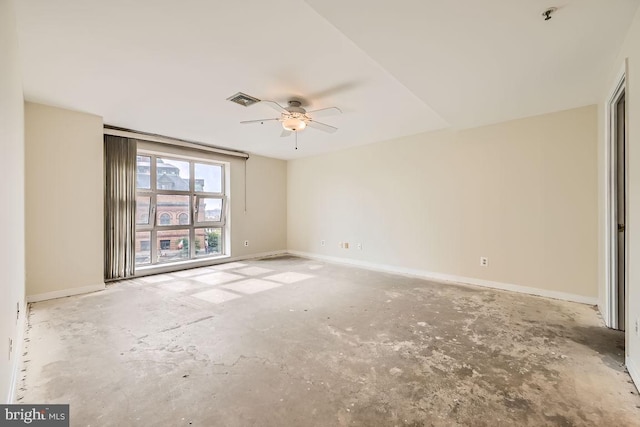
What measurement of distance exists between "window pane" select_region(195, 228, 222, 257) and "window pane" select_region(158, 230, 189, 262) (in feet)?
0.83

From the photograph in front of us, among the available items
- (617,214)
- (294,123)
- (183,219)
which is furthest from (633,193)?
(183,219)

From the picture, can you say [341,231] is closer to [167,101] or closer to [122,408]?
[167,101]

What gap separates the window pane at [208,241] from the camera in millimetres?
5586

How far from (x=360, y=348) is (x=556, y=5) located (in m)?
2.70

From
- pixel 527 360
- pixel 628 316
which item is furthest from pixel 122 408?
pixel 628 316

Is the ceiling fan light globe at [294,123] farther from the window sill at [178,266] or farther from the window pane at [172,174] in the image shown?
the window sill at [178,266]

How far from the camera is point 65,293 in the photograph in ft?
11.5

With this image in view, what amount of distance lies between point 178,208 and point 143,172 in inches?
33.9

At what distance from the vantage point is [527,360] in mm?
2016

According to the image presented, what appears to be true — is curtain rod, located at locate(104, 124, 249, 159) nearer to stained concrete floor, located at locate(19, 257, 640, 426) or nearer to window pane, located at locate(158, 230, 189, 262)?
window pane, located at locate(158, 230, 189, 262)

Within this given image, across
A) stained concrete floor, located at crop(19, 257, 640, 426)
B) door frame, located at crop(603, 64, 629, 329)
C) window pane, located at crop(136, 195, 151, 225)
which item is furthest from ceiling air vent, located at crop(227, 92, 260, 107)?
door frame, located at crop(603, 64, 629, 329)

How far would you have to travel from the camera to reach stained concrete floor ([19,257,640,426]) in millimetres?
1511

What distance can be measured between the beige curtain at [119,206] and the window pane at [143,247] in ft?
1.12

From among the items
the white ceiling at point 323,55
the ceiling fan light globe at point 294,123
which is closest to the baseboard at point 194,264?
the white ceiling at point 323,55
